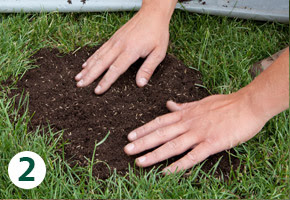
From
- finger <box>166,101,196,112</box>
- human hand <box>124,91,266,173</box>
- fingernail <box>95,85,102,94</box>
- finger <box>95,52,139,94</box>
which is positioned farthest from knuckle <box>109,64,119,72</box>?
human hand <box>124,91,266,173</box>

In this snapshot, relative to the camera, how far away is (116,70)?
2201 millimetres

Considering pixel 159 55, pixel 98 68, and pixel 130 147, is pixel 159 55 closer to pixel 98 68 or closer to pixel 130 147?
pixel 98 68

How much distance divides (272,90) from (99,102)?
871mm

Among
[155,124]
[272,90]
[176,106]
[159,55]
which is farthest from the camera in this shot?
[159,55]

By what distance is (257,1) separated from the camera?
9.55ft

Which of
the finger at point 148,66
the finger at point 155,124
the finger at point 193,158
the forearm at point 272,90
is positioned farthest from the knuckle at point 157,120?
the forearm at point 272,90

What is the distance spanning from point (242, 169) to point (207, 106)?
34cm

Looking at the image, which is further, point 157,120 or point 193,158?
point 157,120

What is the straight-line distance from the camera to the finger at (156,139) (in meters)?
1.88

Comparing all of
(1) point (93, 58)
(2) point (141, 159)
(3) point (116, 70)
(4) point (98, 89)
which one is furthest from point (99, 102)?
(2) point (141, 159)

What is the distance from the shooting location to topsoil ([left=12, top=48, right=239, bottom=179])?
6.27 feet

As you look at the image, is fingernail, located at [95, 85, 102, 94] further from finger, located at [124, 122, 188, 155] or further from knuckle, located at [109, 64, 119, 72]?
finger, located at [124, 122, 188, 155]

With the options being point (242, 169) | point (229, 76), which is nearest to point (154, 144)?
point (242, 169)

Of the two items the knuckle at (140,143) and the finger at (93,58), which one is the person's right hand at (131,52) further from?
the knuckle at (140,143)
